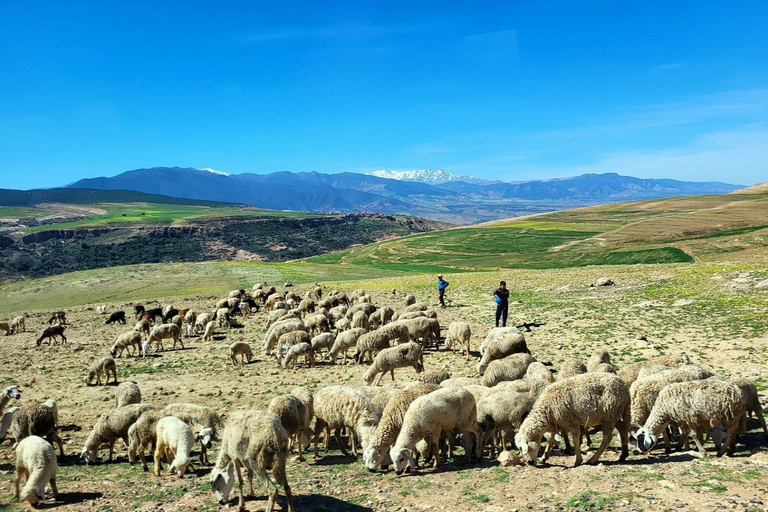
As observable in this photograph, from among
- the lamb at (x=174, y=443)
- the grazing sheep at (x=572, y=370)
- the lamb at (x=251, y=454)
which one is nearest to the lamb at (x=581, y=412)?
the grazing sheep at (x=572, y=370)

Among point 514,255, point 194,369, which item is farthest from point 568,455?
point 514,255

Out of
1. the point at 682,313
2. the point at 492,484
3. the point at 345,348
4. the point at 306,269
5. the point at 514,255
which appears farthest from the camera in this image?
the point at 514,255

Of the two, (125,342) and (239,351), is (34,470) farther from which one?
(125,342)

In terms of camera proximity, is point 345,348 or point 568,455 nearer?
point 568,455

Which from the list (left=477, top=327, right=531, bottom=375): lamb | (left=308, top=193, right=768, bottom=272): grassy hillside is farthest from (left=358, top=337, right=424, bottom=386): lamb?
(left=308, top=193, right=768, bottom=272): grassy hillside

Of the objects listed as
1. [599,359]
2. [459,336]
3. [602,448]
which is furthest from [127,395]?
[599,359]

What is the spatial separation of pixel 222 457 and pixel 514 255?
86.3 metres

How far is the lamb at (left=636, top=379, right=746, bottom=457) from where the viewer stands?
9.34m

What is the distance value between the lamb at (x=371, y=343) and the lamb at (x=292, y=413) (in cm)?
894

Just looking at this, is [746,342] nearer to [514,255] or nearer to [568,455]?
[568,455]

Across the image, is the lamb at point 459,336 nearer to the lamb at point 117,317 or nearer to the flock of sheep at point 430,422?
the flock of sheep at point 430,422

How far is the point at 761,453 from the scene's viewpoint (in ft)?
30.0

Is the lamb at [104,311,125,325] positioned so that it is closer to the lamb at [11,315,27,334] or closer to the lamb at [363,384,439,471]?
the lamb at [11,315,27,334]

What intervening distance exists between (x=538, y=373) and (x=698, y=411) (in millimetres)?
4629
